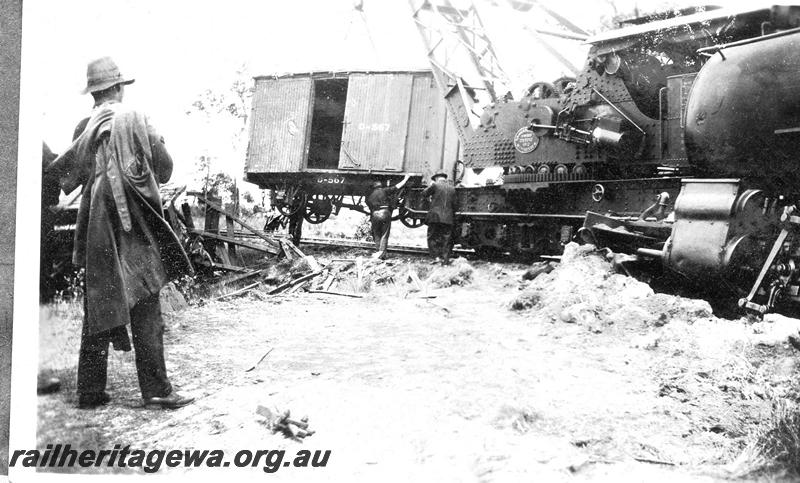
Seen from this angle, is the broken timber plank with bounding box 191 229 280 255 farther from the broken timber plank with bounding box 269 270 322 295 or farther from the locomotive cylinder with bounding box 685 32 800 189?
the locomotive cylinder with bounding box 685 32 800 189

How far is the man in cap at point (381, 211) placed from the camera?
9.58m

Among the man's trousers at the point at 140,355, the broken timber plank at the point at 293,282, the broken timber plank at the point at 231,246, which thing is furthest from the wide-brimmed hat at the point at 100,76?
the broken timber plank at the point at 231,246

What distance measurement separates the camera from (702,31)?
4.31m

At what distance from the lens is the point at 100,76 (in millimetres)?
3006

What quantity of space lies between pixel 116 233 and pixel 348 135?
27.5 ft

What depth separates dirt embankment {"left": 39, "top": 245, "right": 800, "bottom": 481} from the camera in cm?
255

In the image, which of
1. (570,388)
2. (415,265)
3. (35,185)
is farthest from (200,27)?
(415,265)

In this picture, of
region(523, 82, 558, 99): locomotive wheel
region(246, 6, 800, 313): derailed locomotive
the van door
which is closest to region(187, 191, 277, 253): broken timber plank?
region(246, 6, 800, 313): derailed locomotive

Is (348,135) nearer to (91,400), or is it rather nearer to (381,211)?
(381,211)

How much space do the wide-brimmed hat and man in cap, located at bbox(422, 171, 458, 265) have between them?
6.17 m

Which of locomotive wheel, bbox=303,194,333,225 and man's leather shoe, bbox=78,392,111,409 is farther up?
locomotive wheel, bbox=303,194,333,225

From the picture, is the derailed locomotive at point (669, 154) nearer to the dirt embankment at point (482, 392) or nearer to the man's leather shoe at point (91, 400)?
the dirt embankment at point (482, 392)

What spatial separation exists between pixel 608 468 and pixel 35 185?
324 cm

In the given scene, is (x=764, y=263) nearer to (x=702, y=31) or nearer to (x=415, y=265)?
(x=702, y=31)
